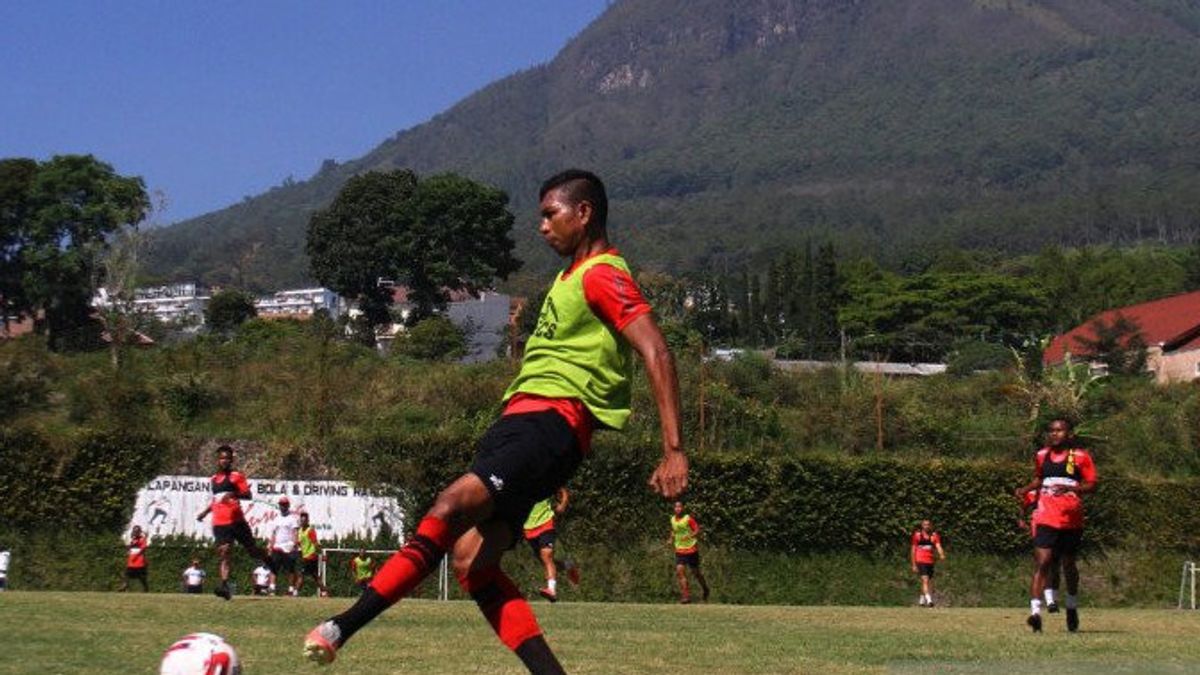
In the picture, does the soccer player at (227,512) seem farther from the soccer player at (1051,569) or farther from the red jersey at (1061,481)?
the red jersey at (1061,481)

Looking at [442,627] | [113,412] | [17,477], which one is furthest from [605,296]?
[113,412]

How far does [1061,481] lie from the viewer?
15219 mm

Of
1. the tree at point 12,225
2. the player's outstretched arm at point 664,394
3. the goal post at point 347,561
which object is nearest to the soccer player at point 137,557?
the goal post at point 347,561

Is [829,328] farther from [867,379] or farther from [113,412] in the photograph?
[113,412]

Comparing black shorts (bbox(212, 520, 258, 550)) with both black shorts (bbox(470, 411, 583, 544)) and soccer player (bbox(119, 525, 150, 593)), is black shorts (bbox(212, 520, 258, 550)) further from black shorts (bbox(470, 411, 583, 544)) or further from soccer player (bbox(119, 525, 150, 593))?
black shorts (bbox(470, 411, 583, 544))

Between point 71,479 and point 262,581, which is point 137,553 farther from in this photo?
point 71,479

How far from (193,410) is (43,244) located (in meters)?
39.5

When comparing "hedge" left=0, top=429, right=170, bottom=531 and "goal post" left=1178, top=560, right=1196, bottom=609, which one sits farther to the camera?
"hedge" left=0, top=429, right=170, bottom=531

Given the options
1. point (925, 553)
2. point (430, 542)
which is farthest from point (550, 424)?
point (925, 553)

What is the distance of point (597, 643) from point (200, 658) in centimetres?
587

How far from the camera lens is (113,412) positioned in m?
45.4

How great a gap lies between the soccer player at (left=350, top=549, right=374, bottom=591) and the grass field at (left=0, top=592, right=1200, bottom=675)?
14.3m

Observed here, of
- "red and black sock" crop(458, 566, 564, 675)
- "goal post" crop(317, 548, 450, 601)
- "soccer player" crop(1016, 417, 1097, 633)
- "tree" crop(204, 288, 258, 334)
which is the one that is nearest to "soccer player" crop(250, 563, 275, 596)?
"goal post" crop(317, 548, 450, 601)

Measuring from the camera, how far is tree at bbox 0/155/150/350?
8300cm
